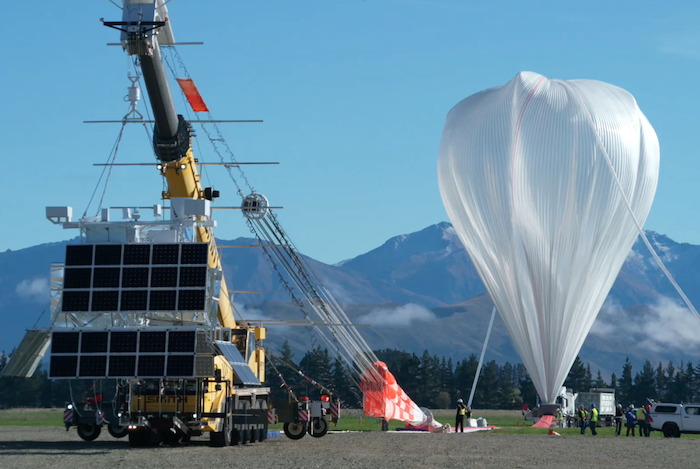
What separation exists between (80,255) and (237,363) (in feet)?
19.3

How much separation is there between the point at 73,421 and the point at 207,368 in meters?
5.65

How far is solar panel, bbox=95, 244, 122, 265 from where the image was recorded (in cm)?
3108

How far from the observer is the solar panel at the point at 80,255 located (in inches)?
1228

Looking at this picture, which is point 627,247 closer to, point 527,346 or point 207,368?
point 527,346

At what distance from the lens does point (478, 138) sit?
5184 centimetres

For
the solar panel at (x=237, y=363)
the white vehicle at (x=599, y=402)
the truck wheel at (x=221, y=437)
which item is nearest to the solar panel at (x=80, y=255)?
the solar panel at (x=237, y=363)

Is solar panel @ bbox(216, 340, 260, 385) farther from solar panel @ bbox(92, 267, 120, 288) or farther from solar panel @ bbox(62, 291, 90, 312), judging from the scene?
solar panel @ bbox(62, 291, 90, 312)

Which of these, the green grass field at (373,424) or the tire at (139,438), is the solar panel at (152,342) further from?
the green grass field at (373,424)

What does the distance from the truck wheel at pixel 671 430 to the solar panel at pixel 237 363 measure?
20.6 metres

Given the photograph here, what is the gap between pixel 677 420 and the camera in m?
45.7

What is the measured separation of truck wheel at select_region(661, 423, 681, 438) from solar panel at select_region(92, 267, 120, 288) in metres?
26.4

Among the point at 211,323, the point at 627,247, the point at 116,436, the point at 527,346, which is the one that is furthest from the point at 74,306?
the point at 627,247

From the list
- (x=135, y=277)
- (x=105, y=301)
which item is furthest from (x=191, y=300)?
(x=105, y=301)

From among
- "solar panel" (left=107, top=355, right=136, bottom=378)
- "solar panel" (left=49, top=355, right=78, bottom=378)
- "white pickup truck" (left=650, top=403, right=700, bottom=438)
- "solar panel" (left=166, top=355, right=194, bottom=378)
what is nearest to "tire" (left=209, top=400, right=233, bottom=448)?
"solar panel" (left=166, top=355, right=194, bottom=378)
